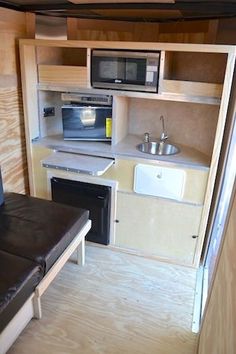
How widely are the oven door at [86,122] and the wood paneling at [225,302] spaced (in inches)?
53.2

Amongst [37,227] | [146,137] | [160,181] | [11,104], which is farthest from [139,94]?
[37,227]

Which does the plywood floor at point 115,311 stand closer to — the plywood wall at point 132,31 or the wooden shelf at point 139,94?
the wooden shelf at point 139,94

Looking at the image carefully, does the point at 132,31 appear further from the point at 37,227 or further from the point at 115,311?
the point at 115,311

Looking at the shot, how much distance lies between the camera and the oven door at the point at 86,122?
2219mm

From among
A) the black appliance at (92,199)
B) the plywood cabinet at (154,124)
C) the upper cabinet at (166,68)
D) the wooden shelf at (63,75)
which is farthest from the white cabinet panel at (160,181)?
the wooden shelf at (63,75)

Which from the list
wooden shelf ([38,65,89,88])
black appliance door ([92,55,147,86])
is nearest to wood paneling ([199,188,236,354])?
black appliance door ([92,55,147,86])

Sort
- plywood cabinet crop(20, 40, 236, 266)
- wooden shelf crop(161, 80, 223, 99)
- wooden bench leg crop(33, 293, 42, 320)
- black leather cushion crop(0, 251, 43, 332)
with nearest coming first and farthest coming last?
black leather cushion crop(0, 251, 43, 332), wooden bench leg crop(33, 293, 42, 320), wooden shelf crop(161, 80, 223, 99), plywood cabinet crop(20, 40, 236, 266)

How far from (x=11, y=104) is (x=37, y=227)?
0.97 meters

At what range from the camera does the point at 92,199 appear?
2.21m

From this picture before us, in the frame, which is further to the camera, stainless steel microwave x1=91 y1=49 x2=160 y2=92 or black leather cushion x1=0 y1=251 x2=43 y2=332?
stainless steel microwave x1=91 y1=49 x2=160 y2=92

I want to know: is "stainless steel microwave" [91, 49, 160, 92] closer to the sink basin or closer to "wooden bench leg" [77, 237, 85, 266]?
the sink basin

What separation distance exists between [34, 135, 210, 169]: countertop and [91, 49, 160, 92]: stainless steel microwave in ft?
1.46

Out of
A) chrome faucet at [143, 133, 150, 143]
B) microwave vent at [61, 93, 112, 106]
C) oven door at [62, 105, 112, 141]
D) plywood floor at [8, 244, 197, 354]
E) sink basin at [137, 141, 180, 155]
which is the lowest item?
plywood floor at [8, 244, 197, 354]

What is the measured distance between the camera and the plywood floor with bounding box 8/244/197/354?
163cm
